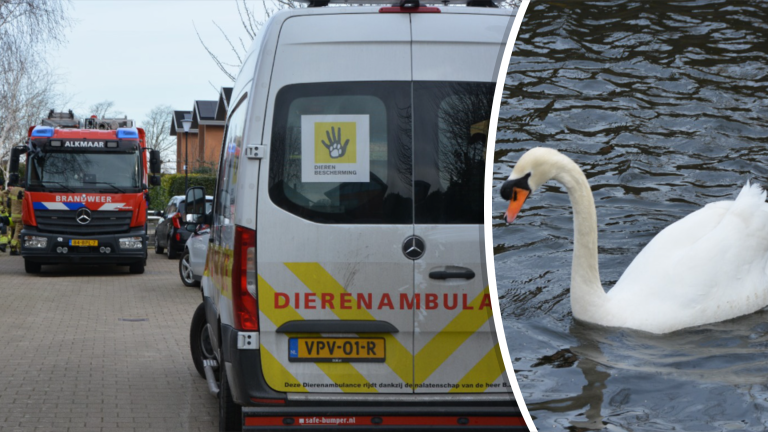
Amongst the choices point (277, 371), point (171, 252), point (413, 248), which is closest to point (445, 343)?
point (413, 248)

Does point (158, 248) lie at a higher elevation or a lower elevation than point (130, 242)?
lower

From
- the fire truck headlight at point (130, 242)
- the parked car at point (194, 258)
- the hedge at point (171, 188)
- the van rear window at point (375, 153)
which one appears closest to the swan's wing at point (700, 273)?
the van rear window at point (375, 153)

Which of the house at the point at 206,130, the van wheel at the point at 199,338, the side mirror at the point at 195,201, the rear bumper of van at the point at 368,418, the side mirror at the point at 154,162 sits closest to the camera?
the rear bumper of van at the point at 368,418

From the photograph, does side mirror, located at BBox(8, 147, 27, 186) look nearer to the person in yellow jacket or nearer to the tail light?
the person in yellow jacket

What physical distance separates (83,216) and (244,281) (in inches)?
616

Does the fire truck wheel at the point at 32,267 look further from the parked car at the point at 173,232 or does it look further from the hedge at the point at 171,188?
the hedge at the point at 171,188

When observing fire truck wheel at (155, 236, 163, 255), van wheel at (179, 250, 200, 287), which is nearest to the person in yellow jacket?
fire truck wheel at (155, 236, 163, 255)

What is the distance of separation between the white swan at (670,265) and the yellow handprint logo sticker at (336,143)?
2466mm

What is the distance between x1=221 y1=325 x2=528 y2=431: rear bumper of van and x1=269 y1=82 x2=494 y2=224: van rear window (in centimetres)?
77

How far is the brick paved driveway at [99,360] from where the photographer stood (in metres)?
6.62

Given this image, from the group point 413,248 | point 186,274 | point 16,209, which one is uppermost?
point 413,248

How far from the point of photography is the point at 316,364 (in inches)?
164

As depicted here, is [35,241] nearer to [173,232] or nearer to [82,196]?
[82,196]

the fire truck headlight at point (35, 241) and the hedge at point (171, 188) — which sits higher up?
the fire truck headlight at point (35, 241)
